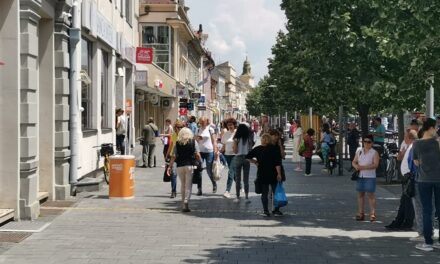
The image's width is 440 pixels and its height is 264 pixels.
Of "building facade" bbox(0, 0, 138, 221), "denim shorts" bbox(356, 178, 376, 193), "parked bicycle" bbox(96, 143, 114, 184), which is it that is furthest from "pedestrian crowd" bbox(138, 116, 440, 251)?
"parked bicycle" bbox(96, 143, 114, 184)

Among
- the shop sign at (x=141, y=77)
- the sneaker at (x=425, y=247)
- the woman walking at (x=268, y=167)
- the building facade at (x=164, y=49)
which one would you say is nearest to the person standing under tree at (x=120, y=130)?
the shop sign at (x=141, y=77)

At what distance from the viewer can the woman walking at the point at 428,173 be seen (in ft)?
28.5

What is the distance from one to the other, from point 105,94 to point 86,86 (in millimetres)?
2735

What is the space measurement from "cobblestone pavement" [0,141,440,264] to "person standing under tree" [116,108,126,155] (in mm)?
6796

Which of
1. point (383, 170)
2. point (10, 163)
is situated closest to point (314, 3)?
point (383, 170)

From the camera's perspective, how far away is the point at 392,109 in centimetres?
1789

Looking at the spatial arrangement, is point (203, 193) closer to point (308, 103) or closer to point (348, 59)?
point (348, 59)

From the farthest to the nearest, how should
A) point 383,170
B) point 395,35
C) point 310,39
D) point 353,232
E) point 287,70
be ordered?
point 287,70
point 383,170
point 310,39
point 395,35
point 353,232

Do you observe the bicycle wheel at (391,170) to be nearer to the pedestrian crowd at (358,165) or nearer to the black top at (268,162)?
the pedestrian crowd at (358,165)

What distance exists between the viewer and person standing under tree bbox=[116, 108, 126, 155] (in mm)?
21391

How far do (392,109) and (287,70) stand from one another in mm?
14118

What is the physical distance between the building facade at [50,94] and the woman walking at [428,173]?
5852 mm

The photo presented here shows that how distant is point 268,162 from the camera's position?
1223 centimetres

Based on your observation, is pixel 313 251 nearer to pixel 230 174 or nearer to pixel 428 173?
pixel 428 173
